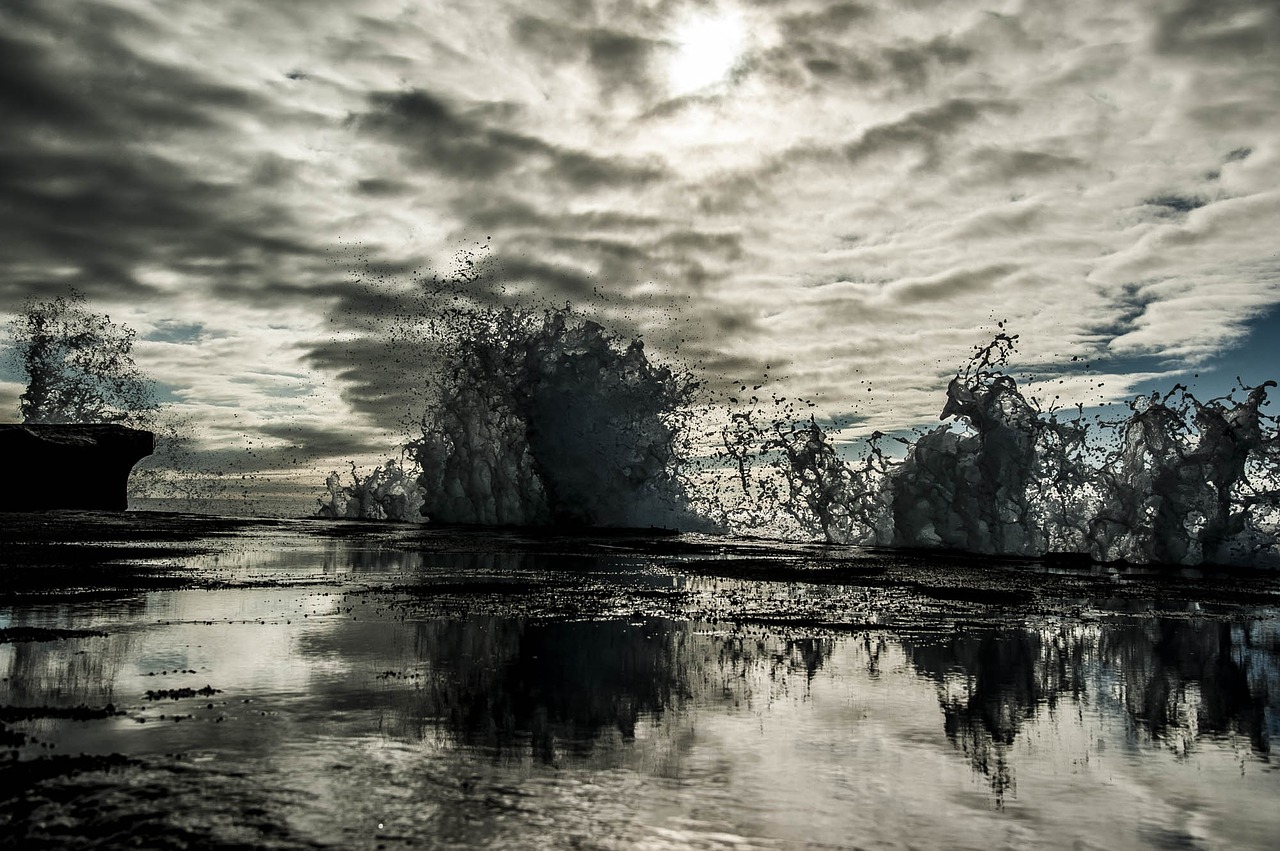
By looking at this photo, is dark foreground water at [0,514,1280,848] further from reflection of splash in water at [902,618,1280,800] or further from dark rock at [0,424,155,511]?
dark rock at [0,424,155,511]

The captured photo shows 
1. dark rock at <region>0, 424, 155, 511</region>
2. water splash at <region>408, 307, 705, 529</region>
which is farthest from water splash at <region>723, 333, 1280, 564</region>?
dark rock at <region>0, 424, 155, 511</region>

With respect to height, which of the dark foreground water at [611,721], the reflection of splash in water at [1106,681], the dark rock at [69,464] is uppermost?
the dark rock at [69,464]

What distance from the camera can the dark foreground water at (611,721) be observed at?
6.75 m

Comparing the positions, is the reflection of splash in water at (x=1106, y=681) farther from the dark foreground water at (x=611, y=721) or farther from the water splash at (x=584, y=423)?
the water splash at (x=584, y=423)

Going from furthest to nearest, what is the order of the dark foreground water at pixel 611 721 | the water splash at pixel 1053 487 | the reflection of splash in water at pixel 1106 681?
the water splash at pixel 1053 487
the reflection of splash in water at pixel 1106 681
the dark foreground water at pixel 611 721

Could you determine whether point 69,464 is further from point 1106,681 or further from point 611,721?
point 1106,681

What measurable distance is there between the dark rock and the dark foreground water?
1933 inches

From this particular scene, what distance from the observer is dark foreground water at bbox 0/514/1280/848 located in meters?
6.75

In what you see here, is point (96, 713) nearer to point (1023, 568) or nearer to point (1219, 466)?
point (1023, 568)

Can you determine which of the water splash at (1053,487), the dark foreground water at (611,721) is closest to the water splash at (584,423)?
the water splash at (1053,487)

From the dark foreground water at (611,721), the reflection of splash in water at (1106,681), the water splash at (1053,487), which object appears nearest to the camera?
the dark foreground water at (611,721)

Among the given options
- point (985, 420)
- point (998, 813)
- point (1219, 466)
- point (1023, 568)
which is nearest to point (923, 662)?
point (998, 813)

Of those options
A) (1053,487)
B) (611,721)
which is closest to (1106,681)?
(611,721)

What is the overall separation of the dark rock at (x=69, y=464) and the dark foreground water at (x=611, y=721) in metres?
49.1
